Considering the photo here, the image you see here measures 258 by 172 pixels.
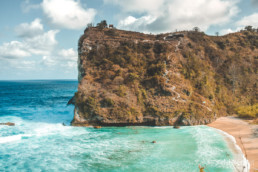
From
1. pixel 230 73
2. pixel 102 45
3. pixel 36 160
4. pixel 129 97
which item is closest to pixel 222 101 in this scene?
pixel 230 73

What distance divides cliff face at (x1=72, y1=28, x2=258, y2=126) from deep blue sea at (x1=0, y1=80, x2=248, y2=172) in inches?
95.1

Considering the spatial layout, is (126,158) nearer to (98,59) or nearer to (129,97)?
(129,97)

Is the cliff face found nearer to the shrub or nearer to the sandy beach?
the sandy beach

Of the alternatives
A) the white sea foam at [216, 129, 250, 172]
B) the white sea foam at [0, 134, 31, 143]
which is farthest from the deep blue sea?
the white sea foam at [216, 129, 250, 172]

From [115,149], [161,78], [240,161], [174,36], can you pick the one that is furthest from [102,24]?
[240,161]

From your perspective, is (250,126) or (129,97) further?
(129,97)

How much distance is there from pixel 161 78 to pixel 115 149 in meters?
14.5

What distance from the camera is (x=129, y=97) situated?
2619cm

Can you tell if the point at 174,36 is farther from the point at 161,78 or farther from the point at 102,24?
the point at 102,24

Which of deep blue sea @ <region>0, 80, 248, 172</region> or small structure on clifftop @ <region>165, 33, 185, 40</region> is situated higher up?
small structure on clifftop @ <region>165, 33, 185, 40</region>

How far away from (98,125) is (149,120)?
7393 millimetres

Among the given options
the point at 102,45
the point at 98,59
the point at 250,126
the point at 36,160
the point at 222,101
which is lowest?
the point at 36,160

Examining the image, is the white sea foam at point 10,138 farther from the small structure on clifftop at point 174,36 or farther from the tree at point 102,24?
the small structure on clifftop at point 174,36

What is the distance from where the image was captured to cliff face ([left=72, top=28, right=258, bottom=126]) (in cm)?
2445
